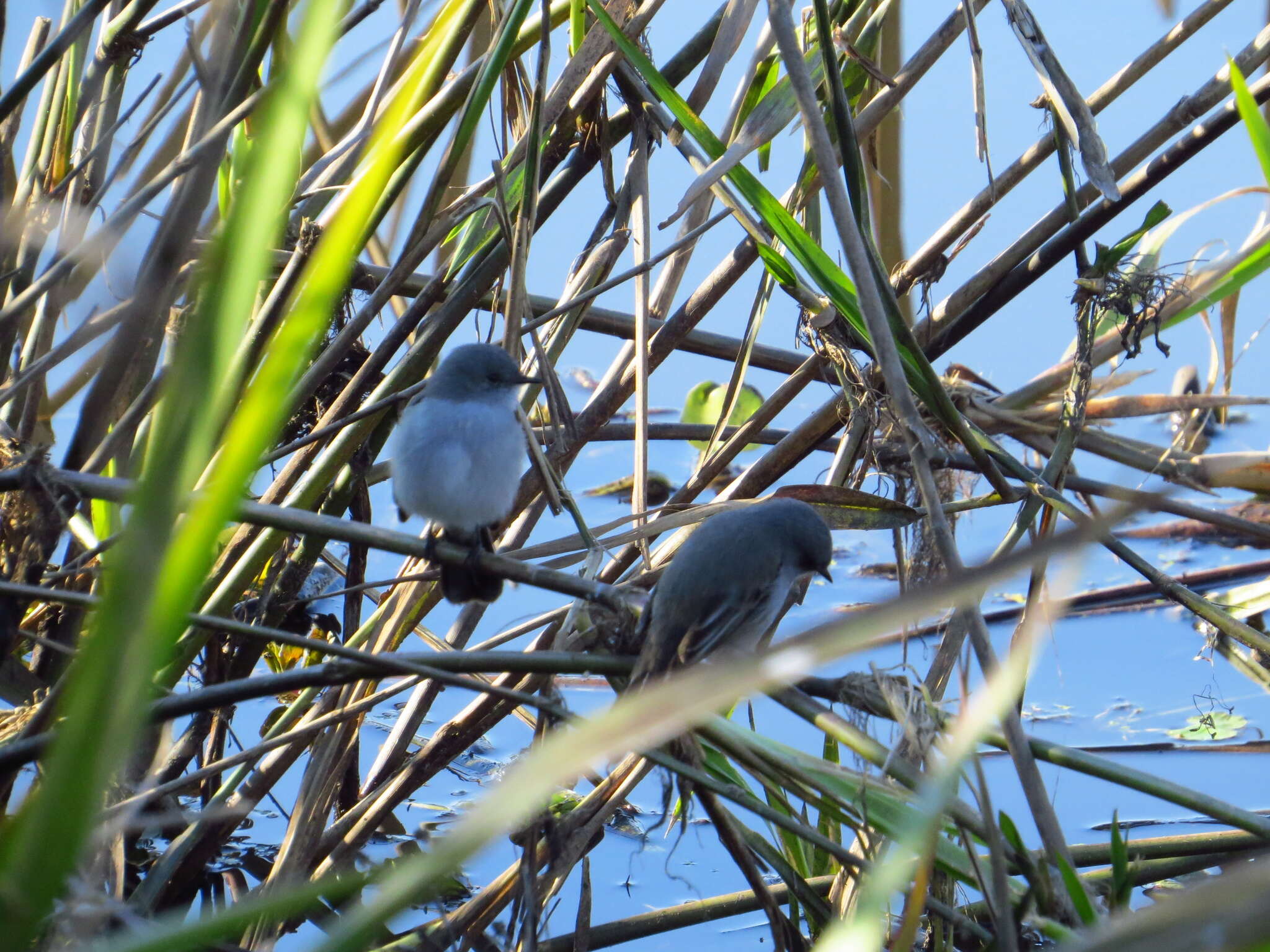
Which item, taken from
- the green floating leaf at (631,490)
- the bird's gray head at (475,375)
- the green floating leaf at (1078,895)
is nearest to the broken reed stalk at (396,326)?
the bird's gray head at (475,375)

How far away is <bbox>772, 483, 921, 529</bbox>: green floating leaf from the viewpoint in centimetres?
254

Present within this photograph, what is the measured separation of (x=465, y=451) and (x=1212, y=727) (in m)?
2.70

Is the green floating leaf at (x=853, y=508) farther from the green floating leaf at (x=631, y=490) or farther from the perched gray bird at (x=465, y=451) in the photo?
the green floating leaf at (x=631, y=490)

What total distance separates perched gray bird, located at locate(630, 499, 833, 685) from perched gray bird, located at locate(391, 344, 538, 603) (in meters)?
0.45

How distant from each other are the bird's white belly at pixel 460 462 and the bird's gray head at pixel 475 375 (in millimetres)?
30

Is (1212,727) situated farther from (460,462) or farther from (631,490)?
(460,462)

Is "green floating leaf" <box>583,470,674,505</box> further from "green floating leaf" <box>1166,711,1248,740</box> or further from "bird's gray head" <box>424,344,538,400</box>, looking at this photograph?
"green floating leaf" <box>1166,711,1248,740</box>

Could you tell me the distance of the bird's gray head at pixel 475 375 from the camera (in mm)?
2570

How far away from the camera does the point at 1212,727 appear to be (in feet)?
11.6

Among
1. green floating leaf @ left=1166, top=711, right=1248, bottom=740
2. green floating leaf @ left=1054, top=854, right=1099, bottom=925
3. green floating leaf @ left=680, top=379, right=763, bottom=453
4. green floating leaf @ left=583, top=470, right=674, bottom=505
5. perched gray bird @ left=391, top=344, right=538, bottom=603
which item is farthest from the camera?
green floating leaf @ left=583, top=470, right=674, bottom=505

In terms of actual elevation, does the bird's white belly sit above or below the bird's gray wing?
above

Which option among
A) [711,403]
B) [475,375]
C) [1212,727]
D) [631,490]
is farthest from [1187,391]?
[475,375]

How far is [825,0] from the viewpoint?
1872 millimetres

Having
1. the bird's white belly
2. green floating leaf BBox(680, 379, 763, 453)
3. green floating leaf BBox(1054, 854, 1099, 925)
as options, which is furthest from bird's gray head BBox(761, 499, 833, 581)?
green floating leaf BBox(680, 379, 763, 453)
